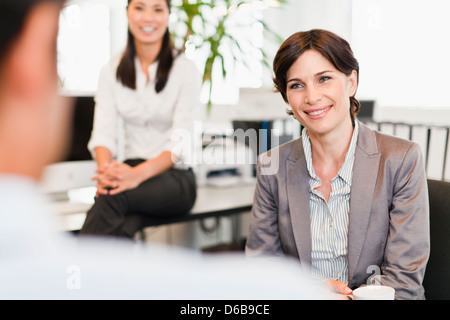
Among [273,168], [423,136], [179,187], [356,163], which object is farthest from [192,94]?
[423,136]

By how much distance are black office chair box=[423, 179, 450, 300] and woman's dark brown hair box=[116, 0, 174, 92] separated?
33.5 inches

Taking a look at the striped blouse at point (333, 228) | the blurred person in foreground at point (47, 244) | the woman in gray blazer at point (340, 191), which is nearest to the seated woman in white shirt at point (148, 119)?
the woman in gray blazer at point (340, 191)

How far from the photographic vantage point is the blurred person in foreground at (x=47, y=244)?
25 centimetres

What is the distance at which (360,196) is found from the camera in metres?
0.83

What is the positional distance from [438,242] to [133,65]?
1.00 meters

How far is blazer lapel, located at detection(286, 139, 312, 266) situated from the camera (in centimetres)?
85

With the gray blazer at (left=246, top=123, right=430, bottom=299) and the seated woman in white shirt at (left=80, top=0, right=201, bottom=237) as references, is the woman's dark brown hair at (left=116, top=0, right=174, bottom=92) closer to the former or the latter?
the seated woman in white shirt at (left=80, top=0, right=201, bottom=237)

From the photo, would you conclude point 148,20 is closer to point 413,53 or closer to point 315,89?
point 315,89

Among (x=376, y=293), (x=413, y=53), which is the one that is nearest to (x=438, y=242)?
(x=376, y=293)

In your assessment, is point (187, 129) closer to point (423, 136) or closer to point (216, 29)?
point (216, 29)

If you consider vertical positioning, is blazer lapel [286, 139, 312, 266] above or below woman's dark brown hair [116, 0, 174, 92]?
below

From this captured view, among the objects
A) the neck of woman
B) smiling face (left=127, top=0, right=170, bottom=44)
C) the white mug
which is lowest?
the white mug

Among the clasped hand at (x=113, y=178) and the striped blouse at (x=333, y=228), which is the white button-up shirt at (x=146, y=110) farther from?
the striped blouse at (x=333, y=228)

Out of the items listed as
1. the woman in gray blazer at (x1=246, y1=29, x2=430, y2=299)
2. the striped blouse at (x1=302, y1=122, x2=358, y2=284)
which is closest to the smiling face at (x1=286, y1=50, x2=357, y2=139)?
the woman in gray blazer at (x1=246, y1=29, x2=430, y2=299)
